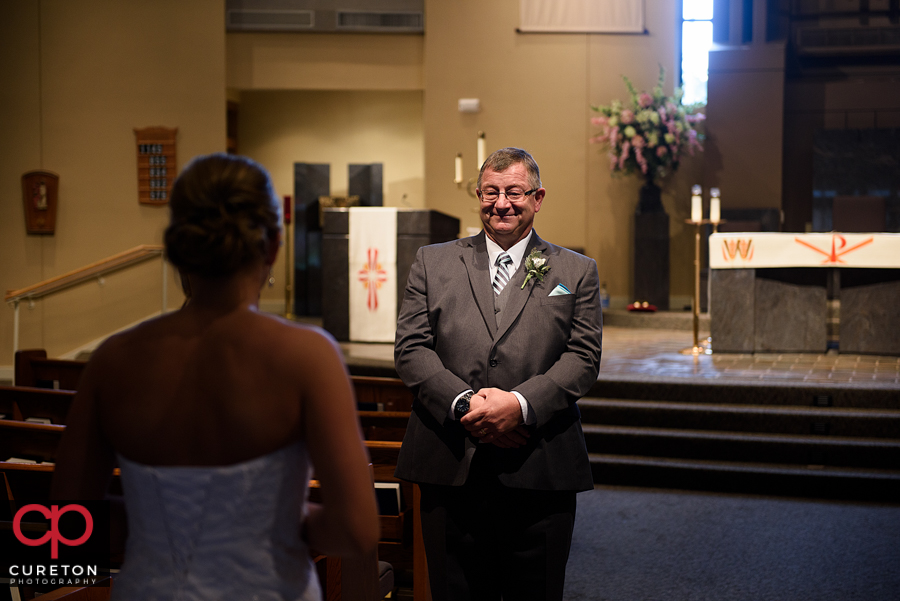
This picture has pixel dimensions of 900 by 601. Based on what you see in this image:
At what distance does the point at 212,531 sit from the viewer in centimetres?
98


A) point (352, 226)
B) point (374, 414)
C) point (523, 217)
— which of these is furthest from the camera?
point (352, 226)

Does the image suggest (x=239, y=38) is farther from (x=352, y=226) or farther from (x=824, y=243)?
(x=824, y=243)

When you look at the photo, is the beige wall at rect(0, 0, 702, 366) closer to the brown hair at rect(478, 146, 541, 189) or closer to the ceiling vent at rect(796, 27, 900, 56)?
the ceiling vent at rect(796, 27, 900, 56)

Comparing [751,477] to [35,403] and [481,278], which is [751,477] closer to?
[481,278]

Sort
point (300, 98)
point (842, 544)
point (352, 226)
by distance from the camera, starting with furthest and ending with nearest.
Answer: point (300, 98), point (352, 226), point (842, 544)

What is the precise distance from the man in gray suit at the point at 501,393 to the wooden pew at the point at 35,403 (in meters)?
1.83

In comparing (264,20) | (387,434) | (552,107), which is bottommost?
(387,434)

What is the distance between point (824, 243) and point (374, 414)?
167 inches

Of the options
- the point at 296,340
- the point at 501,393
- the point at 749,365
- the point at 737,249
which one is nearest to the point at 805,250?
the point at 737,249

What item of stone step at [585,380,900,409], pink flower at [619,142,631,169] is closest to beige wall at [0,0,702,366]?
pink flower at [619,142,631,169]

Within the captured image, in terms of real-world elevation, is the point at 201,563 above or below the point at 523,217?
below

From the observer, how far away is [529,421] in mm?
1788

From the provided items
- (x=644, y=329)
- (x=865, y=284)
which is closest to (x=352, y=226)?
(x=644, y=329)

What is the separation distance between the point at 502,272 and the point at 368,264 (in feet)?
14.8
